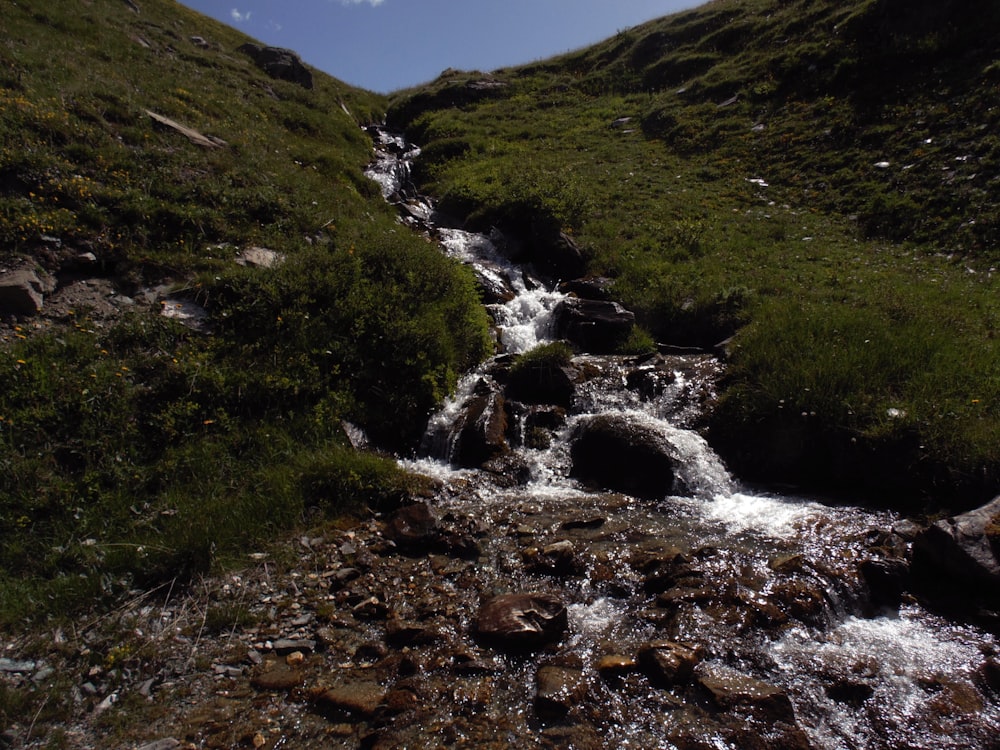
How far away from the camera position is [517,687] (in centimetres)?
463

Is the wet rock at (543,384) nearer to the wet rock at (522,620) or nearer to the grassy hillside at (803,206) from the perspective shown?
the grassy hillside at (803,206)

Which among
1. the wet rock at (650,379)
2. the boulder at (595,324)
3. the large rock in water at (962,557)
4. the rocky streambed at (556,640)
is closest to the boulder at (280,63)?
the boulder at (595,324)

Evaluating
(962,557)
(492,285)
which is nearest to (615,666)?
(962,557)

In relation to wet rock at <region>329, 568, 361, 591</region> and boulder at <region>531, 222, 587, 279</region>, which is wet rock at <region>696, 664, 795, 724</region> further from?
boulder at <region>531, 222, 587, 279</region>

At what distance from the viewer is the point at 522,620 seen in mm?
5230

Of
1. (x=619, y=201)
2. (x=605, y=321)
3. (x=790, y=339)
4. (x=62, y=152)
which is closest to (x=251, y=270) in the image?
(x=62, y=152)

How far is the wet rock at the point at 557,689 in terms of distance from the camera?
173 inches

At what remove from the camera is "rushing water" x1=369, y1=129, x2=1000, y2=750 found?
4309mm

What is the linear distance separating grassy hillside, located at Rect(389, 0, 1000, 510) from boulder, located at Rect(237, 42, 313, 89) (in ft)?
23.3

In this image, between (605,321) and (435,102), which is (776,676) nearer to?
(605,321)

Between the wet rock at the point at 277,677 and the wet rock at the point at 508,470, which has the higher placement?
the wet rock at the point at 508,470

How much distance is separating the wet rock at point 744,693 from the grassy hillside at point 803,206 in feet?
14.9

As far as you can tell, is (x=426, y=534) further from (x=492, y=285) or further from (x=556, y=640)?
(x=492, y=285)

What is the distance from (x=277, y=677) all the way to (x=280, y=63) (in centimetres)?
3644
